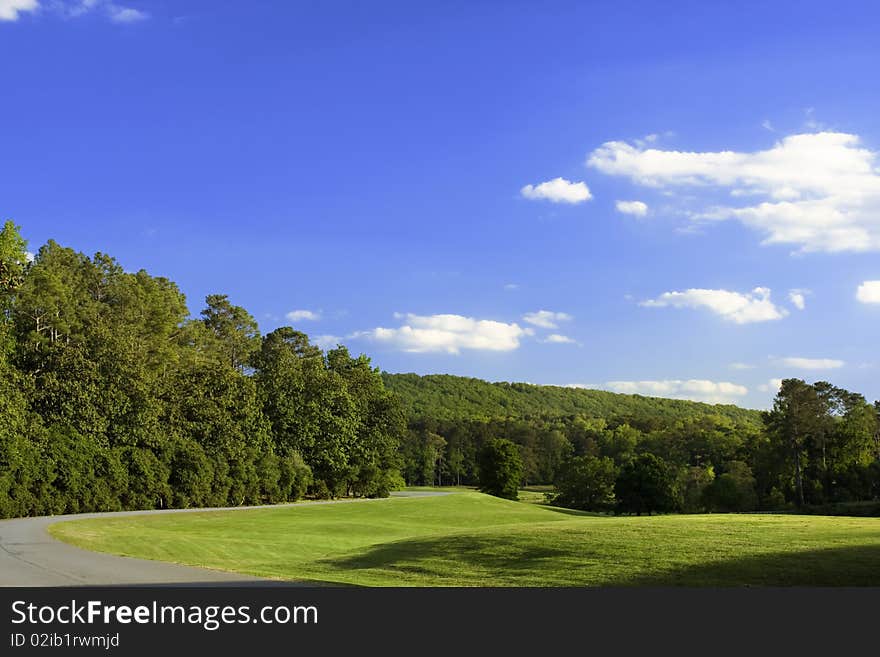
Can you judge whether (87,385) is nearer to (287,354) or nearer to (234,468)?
(234,468)

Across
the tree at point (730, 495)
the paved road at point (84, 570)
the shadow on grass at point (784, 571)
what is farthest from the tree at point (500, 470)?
the shadow on grass at point (784, 571)

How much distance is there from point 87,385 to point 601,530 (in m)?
37.7

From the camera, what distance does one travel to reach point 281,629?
10.7 metres

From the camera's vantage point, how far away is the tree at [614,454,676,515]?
75.9 meters

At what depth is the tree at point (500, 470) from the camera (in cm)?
9100

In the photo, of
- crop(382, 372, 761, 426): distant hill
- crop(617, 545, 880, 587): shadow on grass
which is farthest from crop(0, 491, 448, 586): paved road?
crop(382, 372, 761, 426): distant hill

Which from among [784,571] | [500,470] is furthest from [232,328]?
[784,571]

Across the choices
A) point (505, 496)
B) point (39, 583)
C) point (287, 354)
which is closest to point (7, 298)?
point (287, 354)

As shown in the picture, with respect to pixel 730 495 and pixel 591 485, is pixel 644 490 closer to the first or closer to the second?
pixel 730 495

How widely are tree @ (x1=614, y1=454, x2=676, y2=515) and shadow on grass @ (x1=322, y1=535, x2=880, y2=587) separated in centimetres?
5678

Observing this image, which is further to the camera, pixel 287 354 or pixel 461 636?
pixel 287 354

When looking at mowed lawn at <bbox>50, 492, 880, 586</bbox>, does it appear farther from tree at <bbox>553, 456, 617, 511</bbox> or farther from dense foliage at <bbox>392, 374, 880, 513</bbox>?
tree at <bbox>553, 456, 617, 511</bbox>

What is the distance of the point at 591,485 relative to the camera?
87688 mm

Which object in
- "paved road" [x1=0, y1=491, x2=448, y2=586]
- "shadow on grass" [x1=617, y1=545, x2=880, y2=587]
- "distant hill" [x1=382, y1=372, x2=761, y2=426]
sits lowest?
"paved road" [x1=0, y1=491, x2=448, y2=586]
